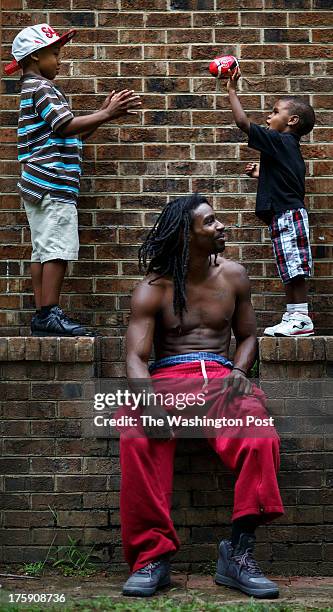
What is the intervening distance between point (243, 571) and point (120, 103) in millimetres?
2474

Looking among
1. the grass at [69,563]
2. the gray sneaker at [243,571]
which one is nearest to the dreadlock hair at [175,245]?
the gray sneaker at [243,571]

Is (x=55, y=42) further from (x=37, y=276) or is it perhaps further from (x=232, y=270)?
(x=232, y=270)

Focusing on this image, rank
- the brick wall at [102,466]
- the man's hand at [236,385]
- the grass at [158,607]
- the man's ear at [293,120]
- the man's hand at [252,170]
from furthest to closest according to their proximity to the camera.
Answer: the man's hand at [252,170] < the man's ear at [293,120] < the brick wall at [102,466] < the man's hand at [236,385] < the grass at [158,607]

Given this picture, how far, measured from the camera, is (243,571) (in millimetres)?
4633

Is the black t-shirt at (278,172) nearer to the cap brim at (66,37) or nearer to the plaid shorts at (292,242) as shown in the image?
the plaid shorts at (292,242)

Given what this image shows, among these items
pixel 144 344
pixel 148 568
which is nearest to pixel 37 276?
pixel 144 344

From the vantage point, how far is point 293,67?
605 cm

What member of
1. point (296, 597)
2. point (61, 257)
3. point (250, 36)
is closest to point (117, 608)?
point (296, 597)

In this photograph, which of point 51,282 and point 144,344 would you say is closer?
point 144,344

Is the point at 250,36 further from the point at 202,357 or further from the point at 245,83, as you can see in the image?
the point at 202,357

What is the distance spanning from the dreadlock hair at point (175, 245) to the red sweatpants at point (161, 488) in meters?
0.71

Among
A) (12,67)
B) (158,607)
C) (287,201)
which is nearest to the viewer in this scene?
(158,607)

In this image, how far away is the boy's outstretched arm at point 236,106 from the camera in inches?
217

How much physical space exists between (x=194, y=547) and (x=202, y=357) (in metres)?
0.94
